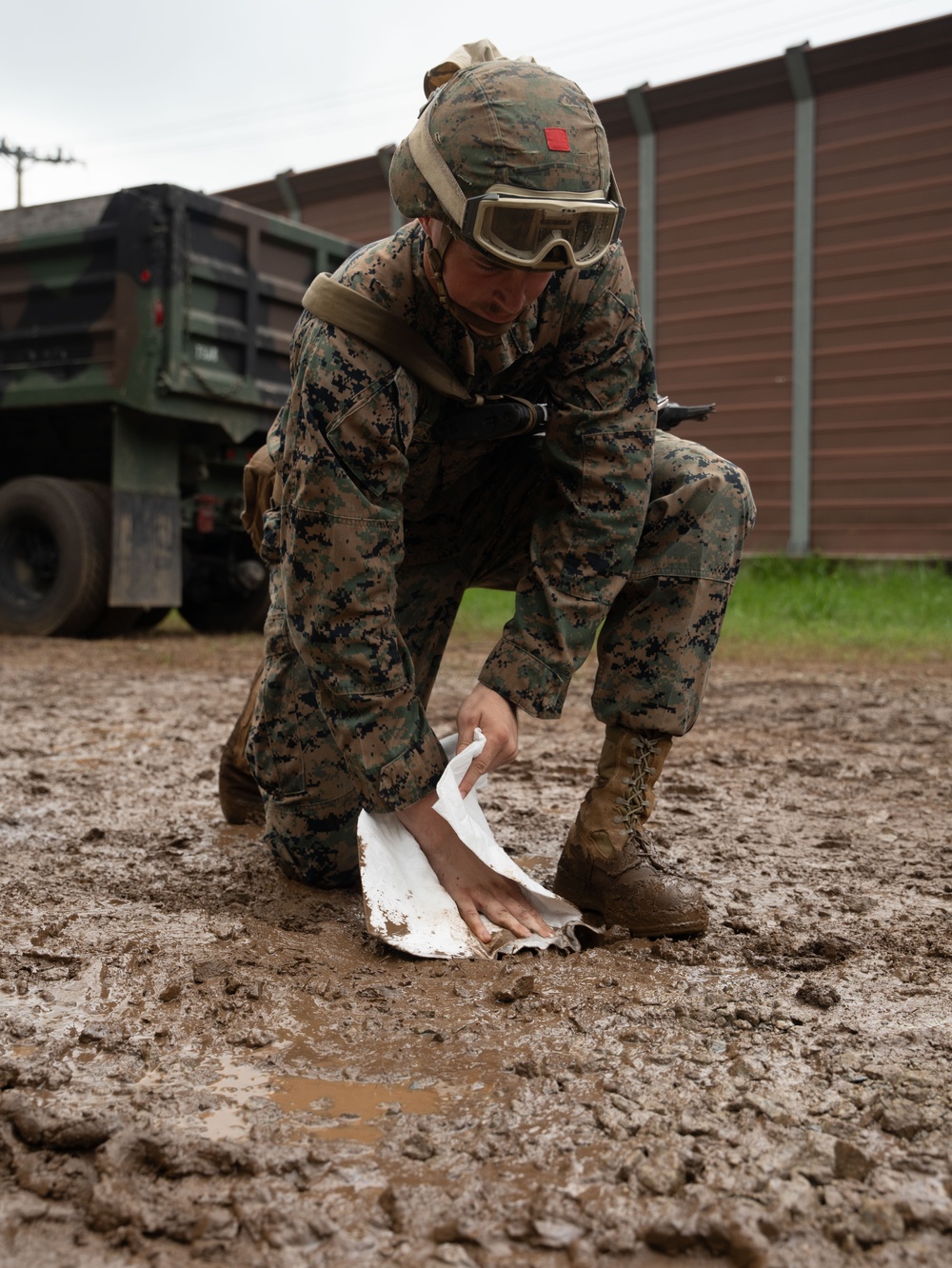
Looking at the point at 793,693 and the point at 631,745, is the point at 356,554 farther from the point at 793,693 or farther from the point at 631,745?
the point at 793,693

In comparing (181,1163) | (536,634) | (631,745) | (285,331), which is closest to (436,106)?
(536,634)

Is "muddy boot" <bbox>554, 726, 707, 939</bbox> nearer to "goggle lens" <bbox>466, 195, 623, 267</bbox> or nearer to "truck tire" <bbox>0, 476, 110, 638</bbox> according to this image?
"goggle lens" <bbox>466, 195, 623, 267</bbox>

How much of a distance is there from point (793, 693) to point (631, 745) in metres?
2.68

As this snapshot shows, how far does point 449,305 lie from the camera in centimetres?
166

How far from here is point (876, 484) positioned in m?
8.45

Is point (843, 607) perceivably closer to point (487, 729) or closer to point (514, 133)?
point (487, 729)

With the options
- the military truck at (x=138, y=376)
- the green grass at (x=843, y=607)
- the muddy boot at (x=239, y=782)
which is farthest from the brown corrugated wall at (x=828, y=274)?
the muddy boot at (x=239, y=782)

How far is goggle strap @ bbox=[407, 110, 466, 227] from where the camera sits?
149cm

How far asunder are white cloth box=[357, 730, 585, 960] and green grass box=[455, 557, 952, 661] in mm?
4081

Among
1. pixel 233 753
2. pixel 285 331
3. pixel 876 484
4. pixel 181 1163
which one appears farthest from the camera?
pixel 876 484

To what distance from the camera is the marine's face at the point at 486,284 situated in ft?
5.11

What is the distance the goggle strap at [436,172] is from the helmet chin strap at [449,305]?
3.3 inches

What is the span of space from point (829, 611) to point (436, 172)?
6.01m

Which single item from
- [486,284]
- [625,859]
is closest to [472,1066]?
[625,859]
